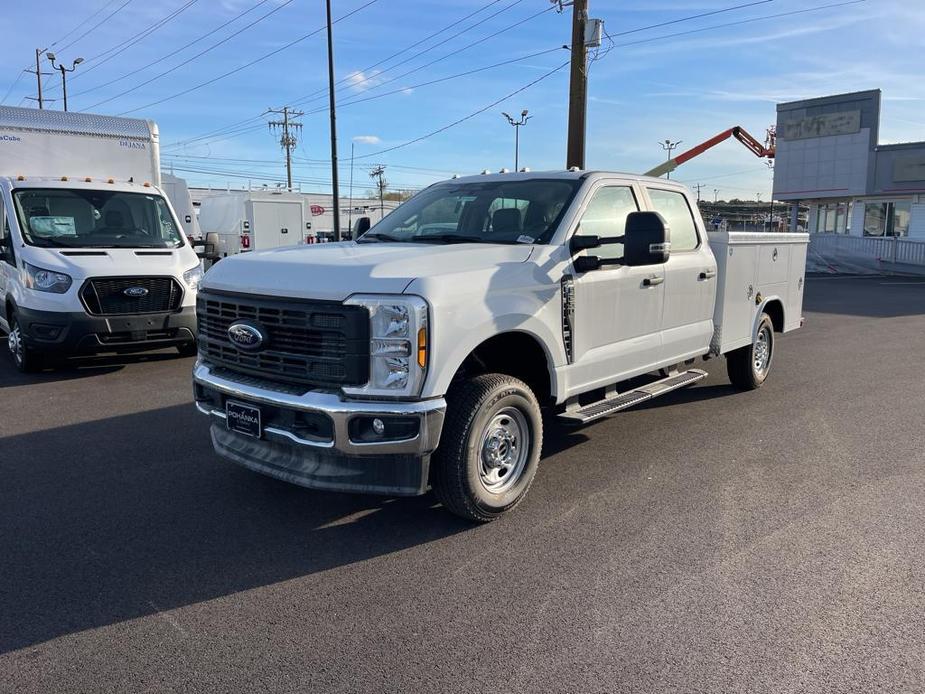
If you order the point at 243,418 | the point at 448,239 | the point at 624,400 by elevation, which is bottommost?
the point at 624,400

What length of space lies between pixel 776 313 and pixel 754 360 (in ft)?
2.62

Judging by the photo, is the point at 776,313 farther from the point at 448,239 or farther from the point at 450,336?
the point at 450,336

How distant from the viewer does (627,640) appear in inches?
124

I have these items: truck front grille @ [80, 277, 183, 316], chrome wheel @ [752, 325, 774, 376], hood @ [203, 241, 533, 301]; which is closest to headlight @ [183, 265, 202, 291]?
truck front grille @ [80, 277, 183, 316]

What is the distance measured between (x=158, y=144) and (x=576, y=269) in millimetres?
8998

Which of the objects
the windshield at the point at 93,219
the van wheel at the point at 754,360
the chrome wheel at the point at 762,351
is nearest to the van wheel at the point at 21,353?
the windshield at the point at 93,219

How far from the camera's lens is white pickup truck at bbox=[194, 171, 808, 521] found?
12.6 ft

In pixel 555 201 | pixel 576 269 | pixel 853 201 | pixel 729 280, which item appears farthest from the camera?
pixel 853 201

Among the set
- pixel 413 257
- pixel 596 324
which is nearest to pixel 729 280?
pixel 596 324

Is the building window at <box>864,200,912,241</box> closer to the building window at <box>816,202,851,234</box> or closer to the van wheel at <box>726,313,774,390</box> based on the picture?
the building window at <box>816,202,851,234</box>

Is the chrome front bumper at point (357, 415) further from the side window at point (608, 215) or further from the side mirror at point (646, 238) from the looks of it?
the side window at point (608, 215)

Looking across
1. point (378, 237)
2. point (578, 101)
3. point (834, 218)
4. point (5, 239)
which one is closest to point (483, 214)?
point (378, 237)

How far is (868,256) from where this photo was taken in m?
31.5

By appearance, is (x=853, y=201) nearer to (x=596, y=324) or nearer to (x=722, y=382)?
(x=722, y=382)
